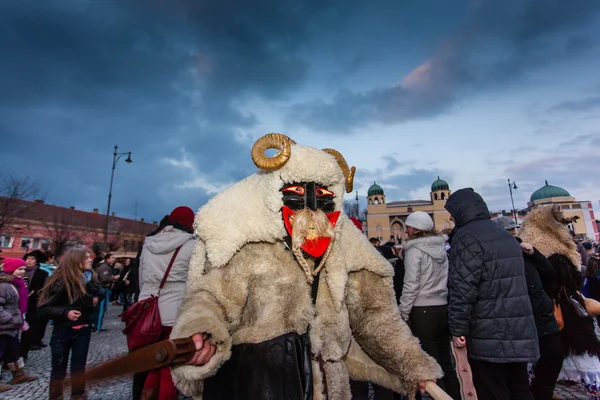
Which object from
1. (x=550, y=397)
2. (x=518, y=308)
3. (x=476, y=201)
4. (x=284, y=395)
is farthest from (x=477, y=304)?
(x=284, y=395)

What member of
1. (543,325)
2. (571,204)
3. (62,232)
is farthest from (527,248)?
(571,204)

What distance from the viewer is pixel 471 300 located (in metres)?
2.72

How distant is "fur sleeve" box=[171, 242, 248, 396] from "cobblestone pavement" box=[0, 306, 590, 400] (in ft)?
1.39

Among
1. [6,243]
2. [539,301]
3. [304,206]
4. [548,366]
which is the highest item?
[6,243]

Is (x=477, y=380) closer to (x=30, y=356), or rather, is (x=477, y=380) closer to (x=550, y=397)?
(x=550, y=397)

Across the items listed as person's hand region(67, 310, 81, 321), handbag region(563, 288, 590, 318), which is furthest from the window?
handbag region(563, 288, 590, 318)

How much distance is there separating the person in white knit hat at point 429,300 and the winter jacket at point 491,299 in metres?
1.02

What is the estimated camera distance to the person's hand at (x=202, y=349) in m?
1.61

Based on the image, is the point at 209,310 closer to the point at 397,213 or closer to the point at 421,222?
the point at 421,222

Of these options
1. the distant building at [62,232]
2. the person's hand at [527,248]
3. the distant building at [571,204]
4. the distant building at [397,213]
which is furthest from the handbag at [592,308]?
the distant building at [571,204]

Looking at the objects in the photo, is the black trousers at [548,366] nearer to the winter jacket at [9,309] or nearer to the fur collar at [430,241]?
the fur collar at [430,241]

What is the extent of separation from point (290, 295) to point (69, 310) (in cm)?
307

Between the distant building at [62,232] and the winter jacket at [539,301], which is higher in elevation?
the distant building at [62,232]

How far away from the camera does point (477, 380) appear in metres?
2.73
